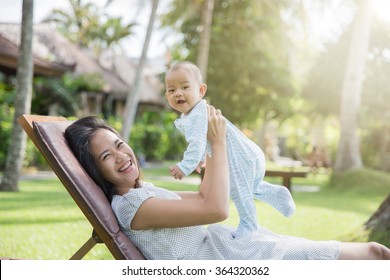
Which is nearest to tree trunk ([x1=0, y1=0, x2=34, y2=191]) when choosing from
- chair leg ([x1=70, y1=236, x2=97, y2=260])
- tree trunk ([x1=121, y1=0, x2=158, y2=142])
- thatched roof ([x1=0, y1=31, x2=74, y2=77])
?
tree trunk ([x1=121, y1=0, x2=158, y2=142])

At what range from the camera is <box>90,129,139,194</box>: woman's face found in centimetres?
274

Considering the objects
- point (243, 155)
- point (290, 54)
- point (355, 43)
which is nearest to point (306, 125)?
point (290, 54)

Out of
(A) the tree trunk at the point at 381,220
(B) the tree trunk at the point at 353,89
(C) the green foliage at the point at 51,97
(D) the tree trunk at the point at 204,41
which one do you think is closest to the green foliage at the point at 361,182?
(B) the tree trunk at the point at 353,89

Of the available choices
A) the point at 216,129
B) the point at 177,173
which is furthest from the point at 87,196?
the point at 216,129

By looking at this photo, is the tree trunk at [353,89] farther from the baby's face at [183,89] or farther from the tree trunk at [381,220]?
the baby's face at [183,89]

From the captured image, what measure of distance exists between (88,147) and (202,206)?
2.16 ft

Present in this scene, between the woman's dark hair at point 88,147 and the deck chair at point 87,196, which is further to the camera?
the woman's dark hair at point 88,147

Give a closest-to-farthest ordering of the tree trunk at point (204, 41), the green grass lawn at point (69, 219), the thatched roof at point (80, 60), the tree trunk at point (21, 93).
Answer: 1. the green grass lawn at point (69, 219)
2. the tree trunk at point (21, 93)
3. the tree trunk at point (204, 41)
4. the thatched roof at point (80, 60)

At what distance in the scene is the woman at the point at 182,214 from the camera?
256 centimetres

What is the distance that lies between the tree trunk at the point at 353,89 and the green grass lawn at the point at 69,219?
8.66 feet

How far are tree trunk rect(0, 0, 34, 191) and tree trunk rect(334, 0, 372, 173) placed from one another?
827 centimetres

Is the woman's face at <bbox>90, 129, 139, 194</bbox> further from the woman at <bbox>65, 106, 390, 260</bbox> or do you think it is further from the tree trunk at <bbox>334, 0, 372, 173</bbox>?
the tree trunk at <bbox>334, 0, 372, 173</bbox>

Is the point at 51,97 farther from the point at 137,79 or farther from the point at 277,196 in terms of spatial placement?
the point at 277,196
